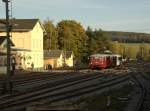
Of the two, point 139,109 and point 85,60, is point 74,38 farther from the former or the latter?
point 139,109

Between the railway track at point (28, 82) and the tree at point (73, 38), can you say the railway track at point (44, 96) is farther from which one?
the tree at point (73, 38)

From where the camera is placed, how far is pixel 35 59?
97875 millimetres

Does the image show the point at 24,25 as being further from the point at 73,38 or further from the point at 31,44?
the point at 73,38

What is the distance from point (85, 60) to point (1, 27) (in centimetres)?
4942

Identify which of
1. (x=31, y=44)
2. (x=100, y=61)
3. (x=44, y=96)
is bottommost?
(x=44, y=96)

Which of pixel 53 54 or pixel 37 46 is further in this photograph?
pixel 53 54

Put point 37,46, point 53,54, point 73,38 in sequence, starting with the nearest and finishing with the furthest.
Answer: point 37,46, point 53,54, point 73,38

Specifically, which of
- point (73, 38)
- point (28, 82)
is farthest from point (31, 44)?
point (28, 82)

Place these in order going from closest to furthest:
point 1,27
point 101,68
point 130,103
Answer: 1. point 130,103
2. point 101,68
3. point 1,27

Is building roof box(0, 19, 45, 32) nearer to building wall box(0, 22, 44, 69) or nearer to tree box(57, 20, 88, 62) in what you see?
building wall box(0, 22, 44, 69)

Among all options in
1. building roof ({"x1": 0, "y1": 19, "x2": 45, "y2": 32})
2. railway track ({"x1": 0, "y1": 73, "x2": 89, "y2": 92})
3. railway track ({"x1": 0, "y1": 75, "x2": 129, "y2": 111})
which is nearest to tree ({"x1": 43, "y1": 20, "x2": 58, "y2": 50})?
building roof ({"x1": 0, "y1": 19, "x2": 45, "y2": 32})

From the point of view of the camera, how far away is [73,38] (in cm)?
13175

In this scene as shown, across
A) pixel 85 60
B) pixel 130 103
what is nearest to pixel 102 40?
pixel 85 60

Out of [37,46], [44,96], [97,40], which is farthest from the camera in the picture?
[97,40]
